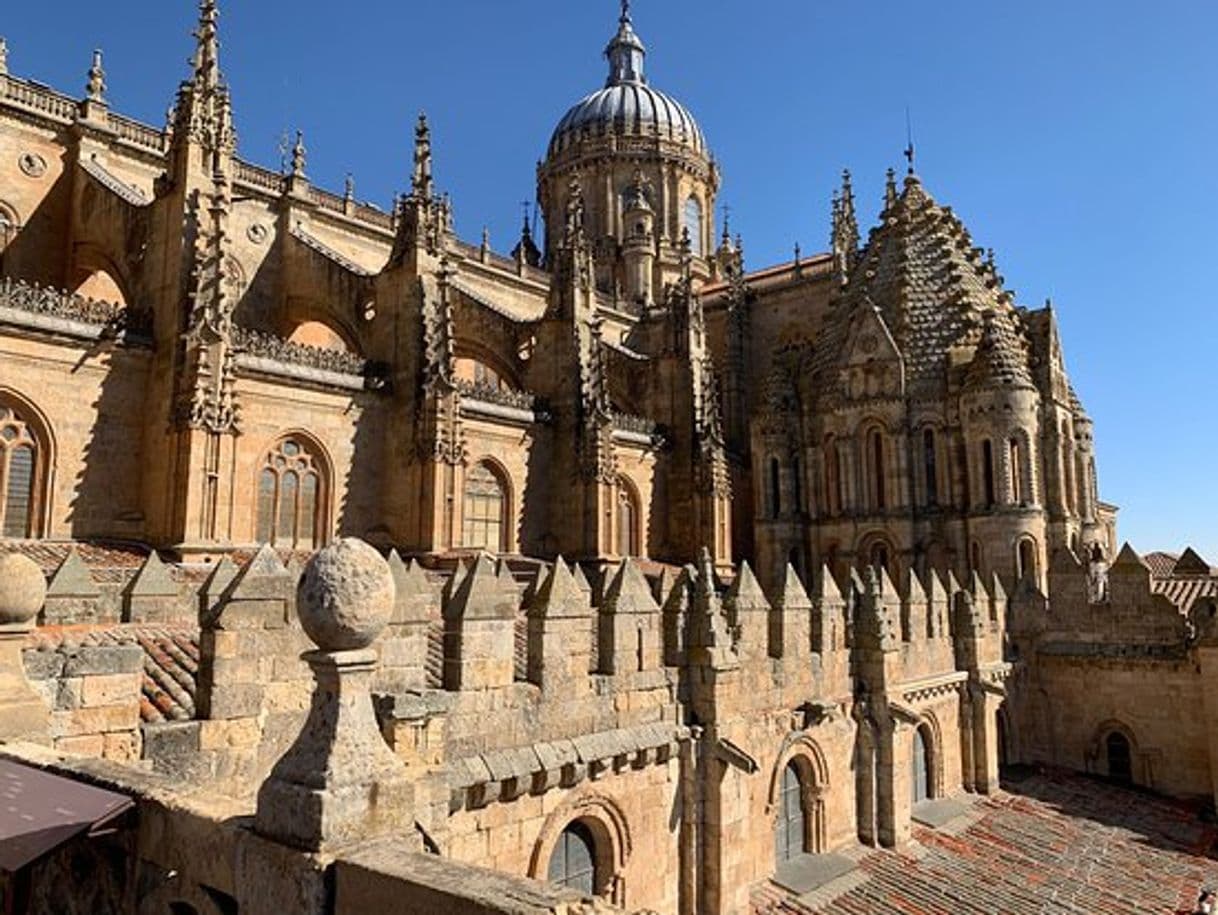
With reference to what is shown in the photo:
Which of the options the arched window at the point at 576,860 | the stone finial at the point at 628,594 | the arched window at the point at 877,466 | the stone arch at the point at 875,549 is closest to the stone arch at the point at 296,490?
the stone finial at the point at 628,594

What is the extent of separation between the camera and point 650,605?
12.6 m

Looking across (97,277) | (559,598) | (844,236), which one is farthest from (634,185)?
(559,598)

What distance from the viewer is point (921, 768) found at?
19328mm

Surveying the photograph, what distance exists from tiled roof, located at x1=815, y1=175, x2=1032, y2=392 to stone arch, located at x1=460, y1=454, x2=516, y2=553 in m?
12.3

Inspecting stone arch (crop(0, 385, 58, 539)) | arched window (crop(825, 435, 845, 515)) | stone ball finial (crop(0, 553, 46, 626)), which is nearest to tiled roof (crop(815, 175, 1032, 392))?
arched window (crop(825, 435, 845, 515))

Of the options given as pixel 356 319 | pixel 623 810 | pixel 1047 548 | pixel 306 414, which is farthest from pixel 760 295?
pixel 623 810

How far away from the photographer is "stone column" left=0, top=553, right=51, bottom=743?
6680mm

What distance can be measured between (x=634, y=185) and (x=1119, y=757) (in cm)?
3993

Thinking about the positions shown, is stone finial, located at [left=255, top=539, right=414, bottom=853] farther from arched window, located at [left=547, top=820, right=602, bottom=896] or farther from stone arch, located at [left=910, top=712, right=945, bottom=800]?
stone arch, located at [left=910, top=712, right=945, bottom=800]

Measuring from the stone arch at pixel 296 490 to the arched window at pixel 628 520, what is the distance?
11.0 meters

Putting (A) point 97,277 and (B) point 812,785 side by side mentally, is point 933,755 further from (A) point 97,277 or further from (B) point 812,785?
(A) point 97,277

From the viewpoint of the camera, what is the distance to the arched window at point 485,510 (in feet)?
84.7

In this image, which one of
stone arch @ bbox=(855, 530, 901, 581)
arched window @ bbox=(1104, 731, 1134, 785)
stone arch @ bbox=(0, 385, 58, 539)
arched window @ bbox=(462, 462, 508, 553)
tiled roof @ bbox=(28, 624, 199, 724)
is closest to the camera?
tiled roof @ bbox=(28, 624, 199, 724)

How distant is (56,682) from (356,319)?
66.1 ft
